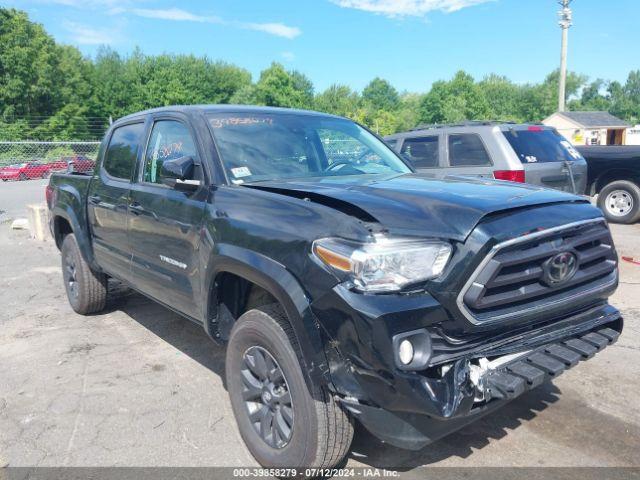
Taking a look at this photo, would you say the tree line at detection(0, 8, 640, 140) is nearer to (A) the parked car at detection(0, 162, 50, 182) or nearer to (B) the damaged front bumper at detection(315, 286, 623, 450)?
(A) the parked car at detection(0, 162, 50, 182)

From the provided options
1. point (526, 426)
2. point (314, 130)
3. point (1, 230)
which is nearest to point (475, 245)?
point (526, 426)

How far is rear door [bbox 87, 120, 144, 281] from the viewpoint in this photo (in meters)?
4.30

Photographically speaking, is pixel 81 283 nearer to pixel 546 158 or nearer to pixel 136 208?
pixel 136 208

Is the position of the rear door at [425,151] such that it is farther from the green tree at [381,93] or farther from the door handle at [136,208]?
the green tree at [381,93]

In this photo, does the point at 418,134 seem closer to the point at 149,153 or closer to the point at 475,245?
the point at 149,153

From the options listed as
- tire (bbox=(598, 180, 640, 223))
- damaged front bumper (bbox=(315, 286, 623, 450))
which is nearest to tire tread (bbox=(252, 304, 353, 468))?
damaged front bumper (bbox=(315, 286, 623, 450))

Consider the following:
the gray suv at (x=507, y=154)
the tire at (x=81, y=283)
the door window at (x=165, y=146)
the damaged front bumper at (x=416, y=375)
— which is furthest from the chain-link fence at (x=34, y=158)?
the damaged front bumper at (x=416, y=375)

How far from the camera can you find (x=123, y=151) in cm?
460

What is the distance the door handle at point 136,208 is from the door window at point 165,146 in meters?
0.20

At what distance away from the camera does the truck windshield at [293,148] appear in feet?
11.3

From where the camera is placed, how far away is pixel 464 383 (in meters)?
2.28

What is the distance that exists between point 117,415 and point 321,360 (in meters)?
1.89

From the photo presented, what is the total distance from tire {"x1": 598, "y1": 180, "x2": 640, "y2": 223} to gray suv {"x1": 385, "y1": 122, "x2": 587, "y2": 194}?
→ 112 inches

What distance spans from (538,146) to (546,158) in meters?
0.21
